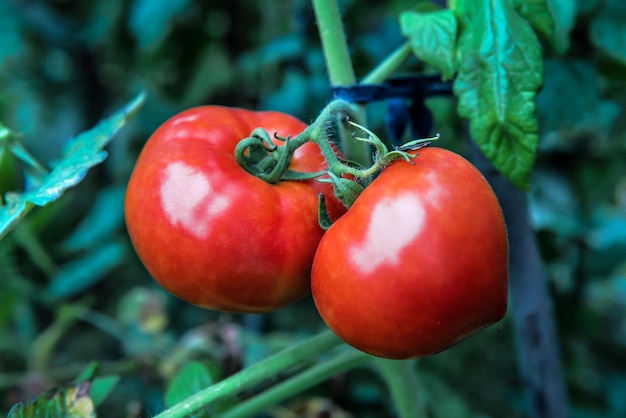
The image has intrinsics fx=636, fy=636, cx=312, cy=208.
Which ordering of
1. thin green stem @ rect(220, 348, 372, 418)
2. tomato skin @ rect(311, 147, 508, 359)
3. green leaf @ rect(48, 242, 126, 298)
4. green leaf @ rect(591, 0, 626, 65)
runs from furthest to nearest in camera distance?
green leaf @ rect(48, 242, 126, 298)
green leaf @ rect(591, 0, 626, 65)
thin green stem @ rect(220, 348, 372, 418)
tomato skin @ rect(311, 147, 508, 359)

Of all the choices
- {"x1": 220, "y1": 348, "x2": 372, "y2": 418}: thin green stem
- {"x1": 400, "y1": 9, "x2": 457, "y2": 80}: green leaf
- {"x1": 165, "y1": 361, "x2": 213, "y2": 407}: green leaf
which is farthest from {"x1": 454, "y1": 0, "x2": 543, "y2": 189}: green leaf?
{"x1": 165, "y1": 361, "x2": 213, "y2": 407}: green leaf

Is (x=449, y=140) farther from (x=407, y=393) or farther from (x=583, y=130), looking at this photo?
(x=583, y=130)

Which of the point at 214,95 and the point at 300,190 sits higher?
the point at 300,190

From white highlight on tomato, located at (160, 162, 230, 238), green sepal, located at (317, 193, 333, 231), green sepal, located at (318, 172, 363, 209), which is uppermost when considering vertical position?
white highlight on tomato, located at (160, 162, 230, 238)

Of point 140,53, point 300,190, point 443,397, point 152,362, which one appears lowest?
point 443,397

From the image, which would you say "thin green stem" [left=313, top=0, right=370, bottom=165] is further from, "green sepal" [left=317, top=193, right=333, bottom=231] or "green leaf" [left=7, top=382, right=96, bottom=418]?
"green leaf" [left=7, top=382, right=96, bottom=418]

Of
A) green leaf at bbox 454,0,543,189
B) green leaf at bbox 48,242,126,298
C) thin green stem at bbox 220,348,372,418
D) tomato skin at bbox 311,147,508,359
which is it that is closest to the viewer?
tomato skin at bbox 311,147,508,359

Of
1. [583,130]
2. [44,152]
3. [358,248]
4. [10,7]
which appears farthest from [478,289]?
[44,152]

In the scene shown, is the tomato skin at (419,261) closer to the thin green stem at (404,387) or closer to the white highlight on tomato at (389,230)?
the white highlight on tomato at (389,230)
